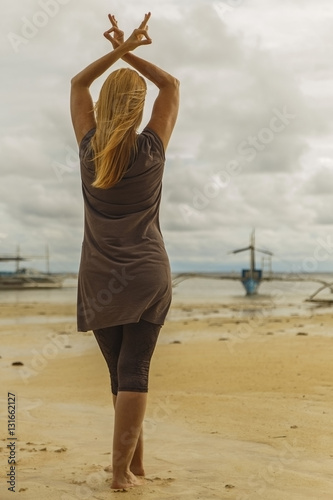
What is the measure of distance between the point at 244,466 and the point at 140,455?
25.8 inches

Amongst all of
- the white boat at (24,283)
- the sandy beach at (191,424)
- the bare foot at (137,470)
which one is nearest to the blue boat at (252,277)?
the white boat at (24,283)

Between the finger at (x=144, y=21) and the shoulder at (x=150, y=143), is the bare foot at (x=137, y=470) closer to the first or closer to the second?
the shoulder at (x=150, y=143)

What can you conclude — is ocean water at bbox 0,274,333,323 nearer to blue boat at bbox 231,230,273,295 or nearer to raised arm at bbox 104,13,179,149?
blue boat at bbox 231,230,273,295

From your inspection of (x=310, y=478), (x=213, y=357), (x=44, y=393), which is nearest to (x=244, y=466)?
(x=310, y=478)

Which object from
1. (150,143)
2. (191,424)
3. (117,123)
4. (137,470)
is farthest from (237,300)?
(117,123)

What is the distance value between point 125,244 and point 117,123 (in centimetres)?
60

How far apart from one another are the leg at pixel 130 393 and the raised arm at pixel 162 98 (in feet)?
3.21

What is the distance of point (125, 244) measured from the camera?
3352 mm

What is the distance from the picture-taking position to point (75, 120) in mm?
3621

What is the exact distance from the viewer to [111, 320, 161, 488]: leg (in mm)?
3262

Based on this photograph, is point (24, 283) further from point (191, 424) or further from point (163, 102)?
point (163, 102)

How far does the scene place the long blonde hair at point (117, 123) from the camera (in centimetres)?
329

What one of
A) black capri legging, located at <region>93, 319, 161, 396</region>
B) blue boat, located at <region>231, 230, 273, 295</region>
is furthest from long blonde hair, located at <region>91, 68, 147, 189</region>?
blue boat, located at <region>231, 230, 273, 295</region>

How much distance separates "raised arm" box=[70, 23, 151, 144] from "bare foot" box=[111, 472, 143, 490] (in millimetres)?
1748
